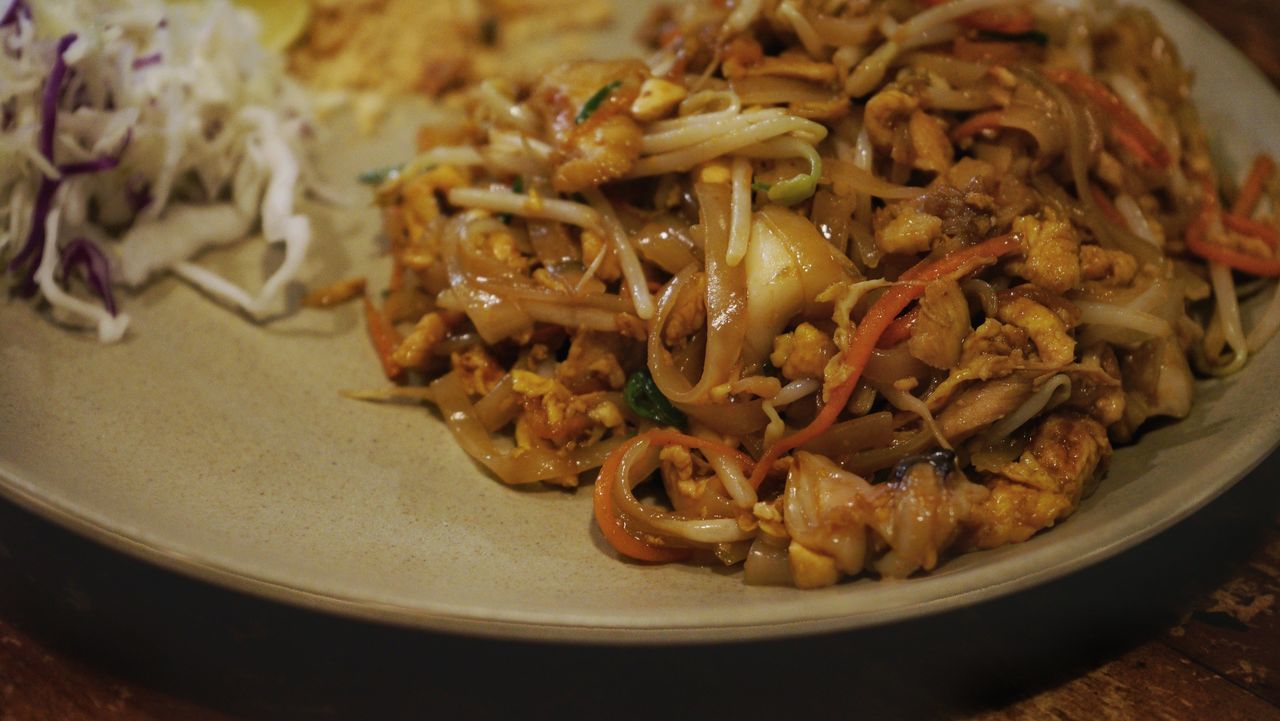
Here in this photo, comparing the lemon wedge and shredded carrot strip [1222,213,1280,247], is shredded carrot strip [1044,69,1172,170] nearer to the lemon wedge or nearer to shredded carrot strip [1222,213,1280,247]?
shredded carrot strip [1222,213,1280,247]

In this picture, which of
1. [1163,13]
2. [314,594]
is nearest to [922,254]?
[314,594]

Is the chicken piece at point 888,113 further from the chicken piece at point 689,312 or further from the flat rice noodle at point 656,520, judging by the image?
the flat rice noodle at point 656,520

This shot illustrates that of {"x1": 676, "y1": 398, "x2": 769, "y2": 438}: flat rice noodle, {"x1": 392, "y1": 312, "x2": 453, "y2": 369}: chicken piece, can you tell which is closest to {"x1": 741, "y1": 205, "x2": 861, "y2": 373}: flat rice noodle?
{"x1": 676, "y1": 398, "x2": 769, "y2": 438}: flat rice noodle

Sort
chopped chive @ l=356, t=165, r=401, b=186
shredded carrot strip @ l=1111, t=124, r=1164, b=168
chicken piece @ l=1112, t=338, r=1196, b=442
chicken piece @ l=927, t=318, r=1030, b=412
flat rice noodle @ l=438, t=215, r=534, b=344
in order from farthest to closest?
chopped chive @ l=356, t=165, r=401, b=186 < shredded carrot strip @ l=1111, t=124, r=1164, b=168 < flat rice noodle @ l=438, t=215, r=534, b=344 < chicken piece @ l=1112, t=338, r=1196, b=442 < chicken piece @ l=927, t=318, r=1030, b=412

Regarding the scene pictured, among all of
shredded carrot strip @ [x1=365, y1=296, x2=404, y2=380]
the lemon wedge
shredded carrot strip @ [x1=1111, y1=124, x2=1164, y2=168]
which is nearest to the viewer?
shredded carrot strip @ [x1=1111, y1=124, x2=1164, y2=168]

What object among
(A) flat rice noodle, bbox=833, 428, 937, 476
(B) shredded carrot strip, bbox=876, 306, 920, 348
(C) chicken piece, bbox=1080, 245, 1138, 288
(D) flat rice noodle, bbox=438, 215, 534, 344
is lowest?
(D) flat rice noodle, bbox=438, 215, 534, 344

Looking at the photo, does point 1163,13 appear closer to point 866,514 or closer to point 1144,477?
point 1144,477

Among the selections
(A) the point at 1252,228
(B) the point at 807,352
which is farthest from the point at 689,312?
(A) the point at 1252,228
